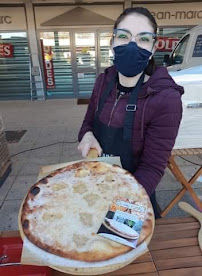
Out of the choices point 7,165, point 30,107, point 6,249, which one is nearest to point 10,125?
point 30,107

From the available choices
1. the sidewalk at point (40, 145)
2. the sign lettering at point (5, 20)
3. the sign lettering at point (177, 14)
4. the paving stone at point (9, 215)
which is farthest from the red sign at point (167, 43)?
the paving stone at point (9, 215)

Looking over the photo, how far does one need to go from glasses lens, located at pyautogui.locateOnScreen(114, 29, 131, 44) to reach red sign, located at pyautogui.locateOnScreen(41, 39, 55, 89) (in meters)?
7.62

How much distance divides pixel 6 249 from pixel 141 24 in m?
1.37

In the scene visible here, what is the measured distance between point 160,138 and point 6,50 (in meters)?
8.35

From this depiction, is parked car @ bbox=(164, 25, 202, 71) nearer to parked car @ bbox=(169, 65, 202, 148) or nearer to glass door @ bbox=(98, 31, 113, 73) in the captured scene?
glass door @ bbox=(98, 31, 113, 73)

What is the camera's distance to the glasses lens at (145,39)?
4.03 feet

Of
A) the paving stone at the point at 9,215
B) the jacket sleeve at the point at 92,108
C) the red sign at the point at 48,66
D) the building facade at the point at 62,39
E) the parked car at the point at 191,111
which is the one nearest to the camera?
the jacket sleeve at the point at 92,108

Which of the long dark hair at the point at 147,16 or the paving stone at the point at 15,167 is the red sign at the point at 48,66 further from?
the long dark hair at the point at 147,16

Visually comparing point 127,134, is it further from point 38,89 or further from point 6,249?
point 38,89

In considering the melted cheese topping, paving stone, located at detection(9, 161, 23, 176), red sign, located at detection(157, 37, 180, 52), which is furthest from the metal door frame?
the melted cheese topping

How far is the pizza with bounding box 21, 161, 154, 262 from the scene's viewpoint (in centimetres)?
92

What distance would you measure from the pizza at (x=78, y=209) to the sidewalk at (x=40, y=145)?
1799 mm

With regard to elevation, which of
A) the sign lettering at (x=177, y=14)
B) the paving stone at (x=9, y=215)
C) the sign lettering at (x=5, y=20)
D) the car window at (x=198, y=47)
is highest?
the sign lettering at (x=177, y=14)

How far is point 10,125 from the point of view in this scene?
6238mm
